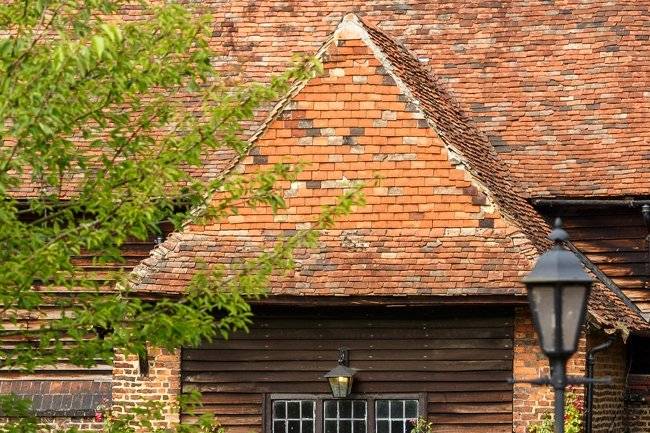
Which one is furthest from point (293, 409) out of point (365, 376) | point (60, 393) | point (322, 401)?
point (60, 393)

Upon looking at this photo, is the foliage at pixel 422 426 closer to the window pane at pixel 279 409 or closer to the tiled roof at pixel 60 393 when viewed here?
the window pane at pixel 279 409

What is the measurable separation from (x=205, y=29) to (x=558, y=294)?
13.1 feet

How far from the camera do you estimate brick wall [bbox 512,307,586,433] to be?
16.1 metres

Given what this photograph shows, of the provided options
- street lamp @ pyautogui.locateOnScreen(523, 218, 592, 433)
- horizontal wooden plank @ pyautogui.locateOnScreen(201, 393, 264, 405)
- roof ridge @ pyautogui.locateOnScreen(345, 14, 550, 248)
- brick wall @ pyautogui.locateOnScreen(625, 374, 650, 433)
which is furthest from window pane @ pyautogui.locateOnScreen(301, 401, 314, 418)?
street lamp @ pyautogui.locateOnScreen(523, 218, 592, 433)

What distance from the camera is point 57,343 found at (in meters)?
10.4

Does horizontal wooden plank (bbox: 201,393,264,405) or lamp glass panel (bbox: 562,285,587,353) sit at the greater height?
horizontal wooden plank (bbox: 201,393,264,405)

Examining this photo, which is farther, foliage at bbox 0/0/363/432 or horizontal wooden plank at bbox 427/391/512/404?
horizontal wooden plank at bbox 427/391/512/404

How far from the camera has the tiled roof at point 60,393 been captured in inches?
724

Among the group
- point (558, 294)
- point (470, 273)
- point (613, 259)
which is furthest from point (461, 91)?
point (558, 294)

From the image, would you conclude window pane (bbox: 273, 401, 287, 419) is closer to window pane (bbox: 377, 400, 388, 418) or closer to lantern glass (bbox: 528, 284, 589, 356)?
window pane (bbox: 377, 400, 388, 418)


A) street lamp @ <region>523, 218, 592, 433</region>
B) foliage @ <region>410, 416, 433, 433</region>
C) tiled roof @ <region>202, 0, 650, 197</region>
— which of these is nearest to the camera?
street lamp @ <region>523, 218, 592, 433</region>

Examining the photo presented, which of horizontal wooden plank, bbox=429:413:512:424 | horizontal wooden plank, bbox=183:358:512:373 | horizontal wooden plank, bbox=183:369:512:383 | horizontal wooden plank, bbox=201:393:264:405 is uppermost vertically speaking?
horizontal wooden plank, bbox=183:358:512:373

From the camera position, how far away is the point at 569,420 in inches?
629

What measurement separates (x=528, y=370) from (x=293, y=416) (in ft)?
8.47
